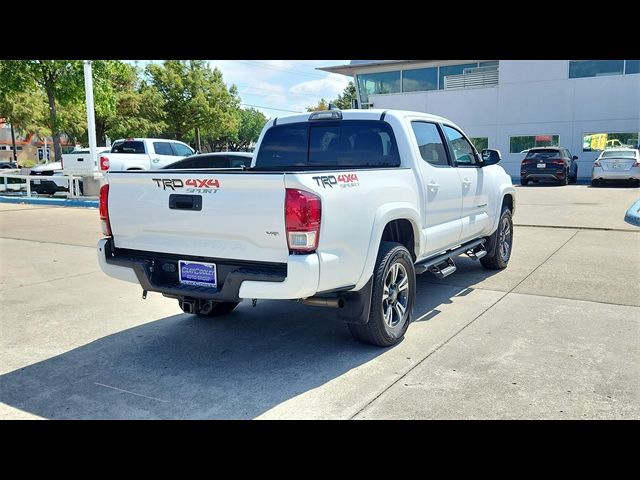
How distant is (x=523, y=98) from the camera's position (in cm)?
2900

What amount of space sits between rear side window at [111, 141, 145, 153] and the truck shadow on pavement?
14914mm

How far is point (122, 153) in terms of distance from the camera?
19.4 m

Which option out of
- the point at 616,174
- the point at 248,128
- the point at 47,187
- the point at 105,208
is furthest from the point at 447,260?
the point at 248,128

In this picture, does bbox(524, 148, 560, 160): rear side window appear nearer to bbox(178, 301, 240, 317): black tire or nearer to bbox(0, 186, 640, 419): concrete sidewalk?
bbox(0, 186, 640, 419): concrete sidewalk

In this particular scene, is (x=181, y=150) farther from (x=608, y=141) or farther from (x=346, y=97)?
(x=346, y=97)

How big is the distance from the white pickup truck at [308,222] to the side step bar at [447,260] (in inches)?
1.0

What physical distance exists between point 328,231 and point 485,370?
165 centimetres

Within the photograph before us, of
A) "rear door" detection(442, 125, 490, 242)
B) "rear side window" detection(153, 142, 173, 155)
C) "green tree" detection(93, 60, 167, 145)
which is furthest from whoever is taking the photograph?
"green tree" detection(93, 60, 167, 145)

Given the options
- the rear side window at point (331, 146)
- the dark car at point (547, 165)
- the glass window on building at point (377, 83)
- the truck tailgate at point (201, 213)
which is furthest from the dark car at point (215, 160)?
the glass window on building at point (377, 83)

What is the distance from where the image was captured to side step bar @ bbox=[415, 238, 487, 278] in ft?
18.0

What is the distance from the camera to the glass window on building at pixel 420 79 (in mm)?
31531

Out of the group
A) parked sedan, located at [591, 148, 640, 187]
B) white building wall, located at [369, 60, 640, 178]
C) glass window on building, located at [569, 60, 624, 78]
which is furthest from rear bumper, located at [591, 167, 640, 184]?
glass window on building, located at [569, 60, 624, 78]
